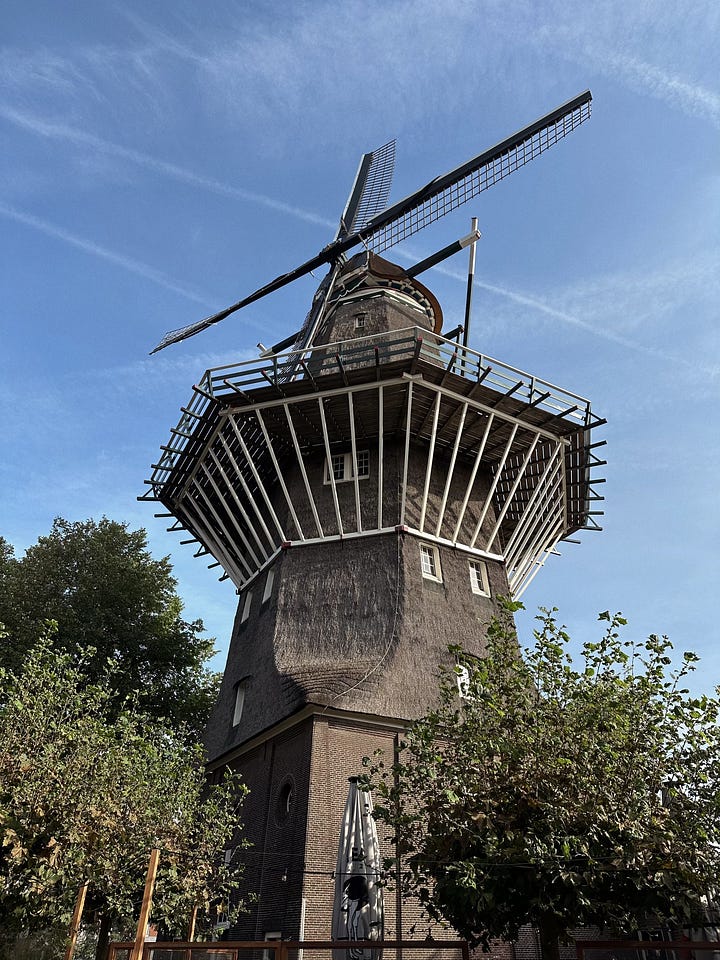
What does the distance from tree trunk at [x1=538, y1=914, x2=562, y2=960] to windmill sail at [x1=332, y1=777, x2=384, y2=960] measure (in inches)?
166

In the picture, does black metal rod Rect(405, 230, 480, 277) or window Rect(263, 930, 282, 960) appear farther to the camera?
black metal rod Rect(405, 230, 480, 277)

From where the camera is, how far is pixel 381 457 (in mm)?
19766

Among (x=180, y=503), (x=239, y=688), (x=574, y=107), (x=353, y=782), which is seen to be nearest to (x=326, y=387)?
(x=180, y=503)

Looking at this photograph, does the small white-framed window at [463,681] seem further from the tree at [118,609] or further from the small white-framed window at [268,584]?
the tree at [118,609]

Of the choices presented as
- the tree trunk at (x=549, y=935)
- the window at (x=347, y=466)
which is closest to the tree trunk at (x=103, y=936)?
the tree trunk at (x=549, y=935)

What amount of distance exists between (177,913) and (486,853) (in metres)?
6.71

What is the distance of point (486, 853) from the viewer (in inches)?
366

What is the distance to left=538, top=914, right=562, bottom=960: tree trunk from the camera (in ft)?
31.8

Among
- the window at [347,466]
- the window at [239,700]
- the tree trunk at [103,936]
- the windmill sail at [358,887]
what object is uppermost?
the window at [347,466]

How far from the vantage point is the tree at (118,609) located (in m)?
27.1

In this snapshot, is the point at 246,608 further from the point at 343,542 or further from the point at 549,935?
the point at 549,935

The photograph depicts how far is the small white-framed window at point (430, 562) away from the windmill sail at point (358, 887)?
6.47m

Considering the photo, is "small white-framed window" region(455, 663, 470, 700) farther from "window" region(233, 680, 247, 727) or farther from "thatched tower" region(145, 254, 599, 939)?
"window" region(233, 680, 247, 727)

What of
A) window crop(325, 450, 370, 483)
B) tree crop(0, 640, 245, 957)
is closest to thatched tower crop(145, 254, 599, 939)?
window crop(325, 450, 370, 483)
